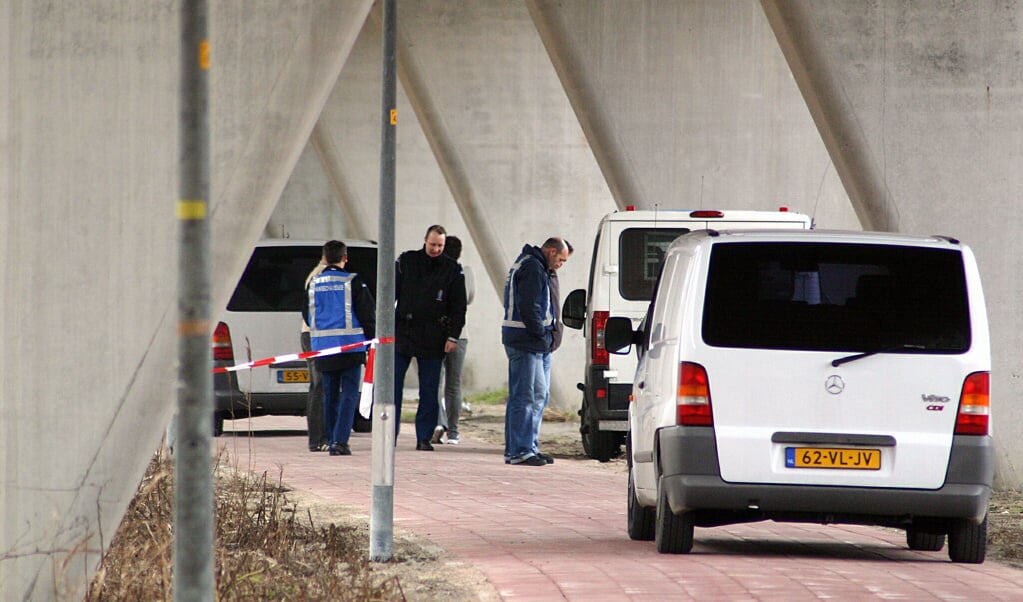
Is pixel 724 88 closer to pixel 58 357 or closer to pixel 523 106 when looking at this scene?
pixel 523 106

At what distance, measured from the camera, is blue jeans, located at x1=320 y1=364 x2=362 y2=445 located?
14773 millimetres

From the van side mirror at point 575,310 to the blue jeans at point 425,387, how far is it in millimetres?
1423

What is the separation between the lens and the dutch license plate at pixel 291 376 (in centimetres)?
1669

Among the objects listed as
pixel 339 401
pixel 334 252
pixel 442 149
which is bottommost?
pixel 339 401

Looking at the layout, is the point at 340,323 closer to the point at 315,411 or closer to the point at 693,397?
the point at 315,411

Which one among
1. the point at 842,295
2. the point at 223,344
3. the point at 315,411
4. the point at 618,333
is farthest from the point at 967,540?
the point at 223,344

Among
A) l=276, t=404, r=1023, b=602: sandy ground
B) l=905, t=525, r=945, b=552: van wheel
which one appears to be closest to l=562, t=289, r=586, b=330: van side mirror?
l=276, t=404, r=1023, b=602: sandy ground

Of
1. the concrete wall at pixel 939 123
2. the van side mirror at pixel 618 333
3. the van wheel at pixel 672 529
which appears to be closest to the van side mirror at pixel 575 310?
the concrete wall at pixel 939 123

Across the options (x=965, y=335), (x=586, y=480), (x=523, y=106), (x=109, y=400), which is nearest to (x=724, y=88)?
(x=523, y=106)

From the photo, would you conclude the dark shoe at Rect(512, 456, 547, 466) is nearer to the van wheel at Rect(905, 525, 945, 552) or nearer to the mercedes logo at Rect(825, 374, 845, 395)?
the van wheel at Rect(905, 525, 945, 552)

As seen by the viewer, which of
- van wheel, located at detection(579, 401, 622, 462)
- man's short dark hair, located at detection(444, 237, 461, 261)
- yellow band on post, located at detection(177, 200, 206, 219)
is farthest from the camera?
man's short dark hair, located at detection(444, 237, 461, 261)

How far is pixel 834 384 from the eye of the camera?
798 centimetres

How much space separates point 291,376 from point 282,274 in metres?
0.99

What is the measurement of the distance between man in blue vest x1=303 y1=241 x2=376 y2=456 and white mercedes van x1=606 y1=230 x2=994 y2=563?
680 centimetres
